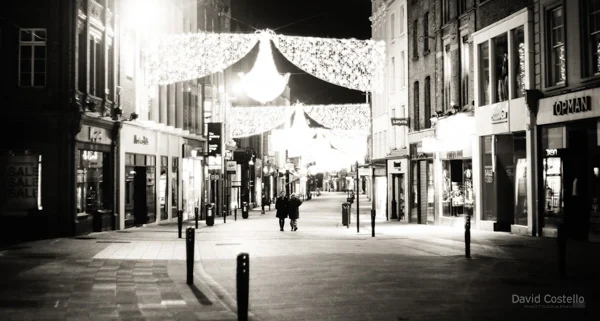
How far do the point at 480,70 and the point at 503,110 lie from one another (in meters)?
2.96

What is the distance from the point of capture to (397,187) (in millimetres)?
39688

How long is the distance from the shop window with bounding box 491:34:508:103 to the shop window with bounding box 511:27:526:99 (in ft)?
2.35

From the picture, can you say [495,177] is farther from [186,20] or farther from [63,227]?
[186,20]

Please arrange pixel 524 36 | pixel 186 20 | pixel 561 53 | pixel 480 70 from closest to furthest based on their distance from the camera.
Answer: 1. pixel 561 53
2. pixel 524 36
3. pixel 480 70
4. pixel 186 20

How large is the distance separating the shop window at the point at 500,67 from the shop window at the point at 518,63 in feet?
2.35

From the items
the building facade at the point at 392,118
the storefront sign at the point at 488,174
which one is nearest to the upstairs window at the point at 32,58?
the storefront sign at the point at 488,174

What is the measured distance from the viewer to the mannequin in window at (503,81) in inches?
974

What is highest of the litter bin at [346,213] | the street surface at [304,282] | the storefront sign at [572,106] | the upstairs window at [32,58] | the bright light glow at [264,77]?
the upstairs window at [32,58]

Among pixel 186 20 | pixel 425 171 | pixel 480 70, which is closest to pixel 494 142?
pixel 480 70

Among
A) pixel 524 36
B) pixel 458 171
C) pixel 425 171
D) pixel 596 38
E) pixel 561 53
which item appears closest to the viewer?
pixel 596 38

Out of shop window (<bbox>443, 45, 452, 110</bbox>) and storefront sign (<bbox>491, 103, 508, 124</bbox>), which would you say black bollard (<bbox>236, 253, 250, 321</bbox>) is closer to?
storefront sign (<bbox>491, 103, 508, 124</bbox>)

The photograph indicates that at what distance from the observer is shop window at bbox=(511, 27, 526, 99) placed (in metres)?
23.3

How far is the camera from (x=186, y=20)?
127ft

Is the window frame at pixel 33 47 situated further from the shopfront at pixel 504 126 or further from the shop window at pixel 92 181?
the shopfront at pixel 504 126
